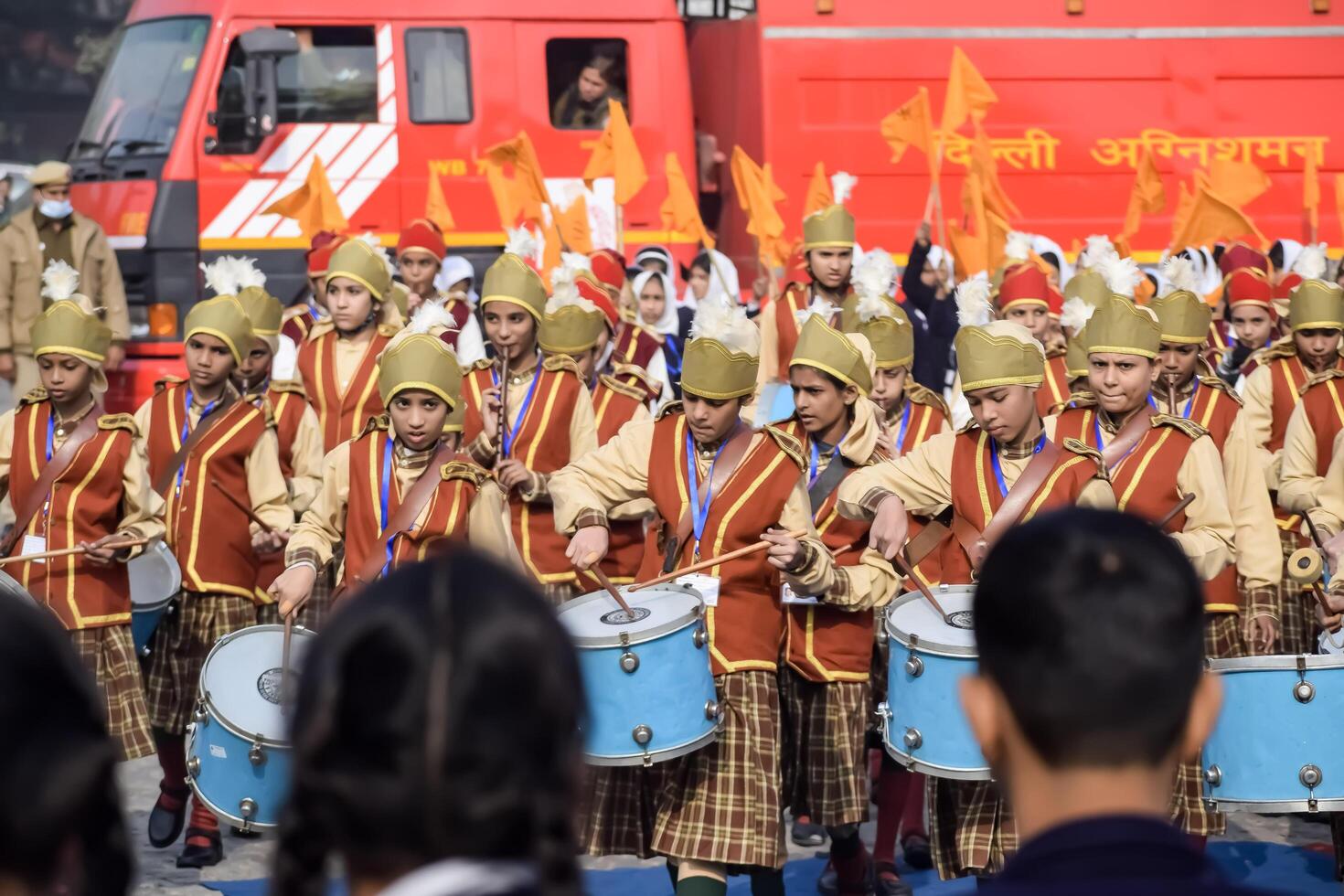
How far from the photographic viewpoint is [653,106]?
12.2 meters

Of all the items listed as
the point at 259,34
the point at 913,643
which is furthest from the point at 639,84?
the point at 913,643

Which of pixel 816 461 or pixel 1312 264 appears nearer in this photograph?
pixel 816 461

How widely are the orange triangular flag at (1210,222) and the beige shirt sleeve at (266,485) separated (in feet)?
17.6

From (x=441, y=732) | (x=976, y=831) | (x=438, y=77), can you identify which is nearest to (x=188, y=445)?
(x=976, y=831)

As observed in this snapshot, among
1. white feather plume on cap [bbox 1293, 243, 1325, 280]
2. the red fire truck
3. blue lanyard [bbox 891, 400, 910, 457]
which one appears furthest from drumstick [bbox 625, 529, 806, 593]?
the red fire truck

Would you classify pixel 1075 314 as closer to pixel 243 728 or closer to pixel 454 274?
pixel 243 728

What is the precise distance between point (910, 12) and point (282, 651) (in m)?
7.36

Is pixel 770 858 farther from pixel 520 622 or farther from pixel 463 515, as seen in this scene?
pixel 520 622

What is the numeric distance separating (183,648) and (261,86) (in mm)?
4833

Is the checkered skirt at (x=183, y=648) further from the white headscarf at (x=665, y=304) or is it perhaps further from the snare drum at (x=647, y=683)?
the white headscarf at (x=665, y=304)

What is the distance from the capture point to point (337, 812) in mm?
A: 1761

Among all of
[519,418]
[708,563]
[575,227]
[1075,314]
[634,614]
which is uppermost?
[575,227]

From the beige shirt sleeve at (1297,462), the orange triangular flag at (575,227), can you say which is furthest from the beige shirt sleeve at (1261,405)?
the orange triangular flag at (575,227)

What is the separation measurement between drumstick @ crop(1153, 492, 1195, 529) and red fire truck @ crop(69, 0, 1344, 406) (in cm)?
617
